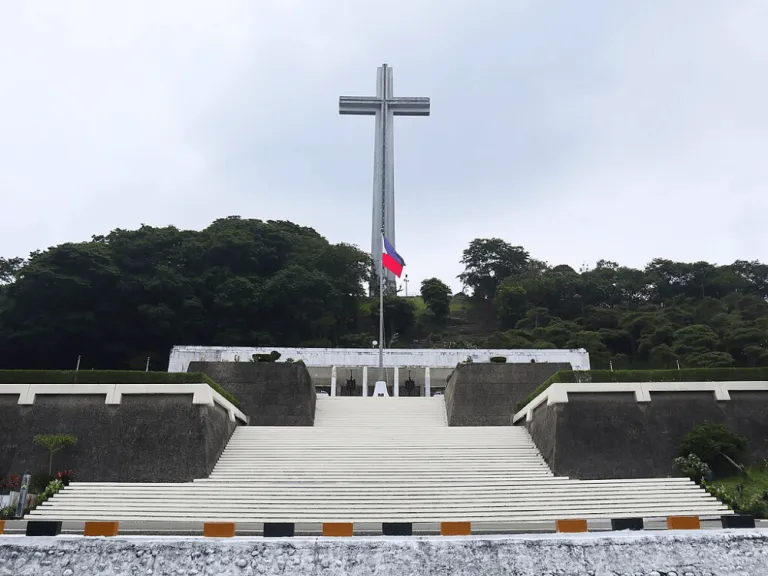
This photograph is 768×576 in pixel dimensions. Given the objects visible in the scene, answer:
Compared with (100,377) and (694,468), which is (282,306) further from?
(694,468)

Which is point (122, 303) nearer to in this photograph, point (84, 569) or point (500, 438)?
point (500, 438)

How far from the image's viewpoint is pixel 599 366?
110 feet

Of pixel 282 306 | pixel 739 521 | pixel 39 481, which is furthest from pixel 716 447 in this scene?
pixel 282 306

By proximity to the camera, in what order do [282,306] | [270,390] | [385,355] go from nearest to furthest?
[270,390] < [385,355] < [282,306]

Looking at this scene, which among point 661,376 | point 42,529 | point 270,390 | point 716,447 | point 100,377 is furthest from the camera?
point 270,390

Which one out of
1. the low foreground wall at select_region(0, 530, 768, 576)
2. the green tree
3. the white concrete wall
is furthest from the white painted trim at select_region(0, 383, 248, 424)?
the green tree

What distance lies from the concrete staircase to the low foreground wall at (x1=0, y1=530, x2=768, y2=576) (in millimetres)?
4450

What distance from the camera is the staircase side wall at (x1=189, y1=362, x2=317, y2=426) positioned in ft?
58.9

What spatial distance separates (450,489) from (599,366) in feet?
80.5

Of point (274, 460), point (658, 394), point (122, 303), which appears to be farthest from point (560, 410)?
point (122, 303)

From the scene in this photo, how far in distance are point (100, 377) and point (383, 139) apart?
3614cm

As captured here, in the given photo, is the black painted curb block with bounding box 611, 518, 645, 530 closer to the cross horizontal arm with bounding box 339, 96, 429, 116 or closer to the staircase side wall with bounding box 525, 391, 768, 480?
the staircase side wall with bounding box 525, 391, 768, 480

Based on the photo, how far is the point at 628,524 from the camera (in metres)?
6.52

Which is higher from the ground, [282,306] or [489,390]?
[282,306]
